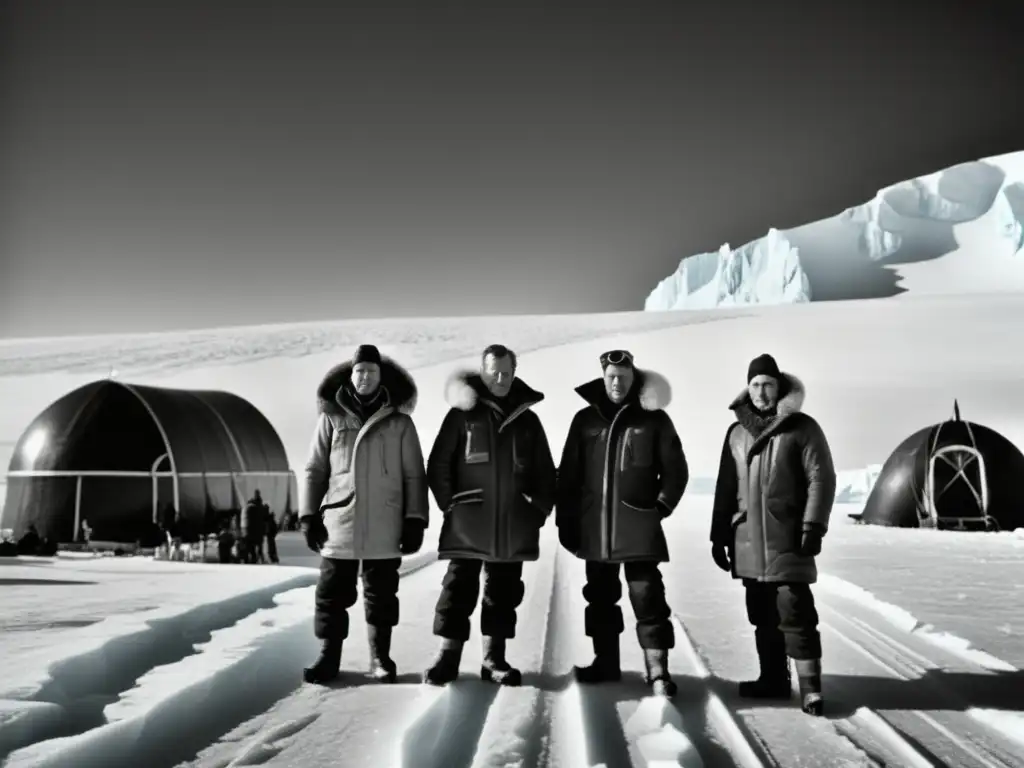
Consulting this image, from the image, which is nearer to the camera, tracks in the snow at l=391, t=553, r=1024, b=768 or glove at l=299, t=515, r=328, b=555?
tracks in the snow at l=391, t=553, r=1024, b=768

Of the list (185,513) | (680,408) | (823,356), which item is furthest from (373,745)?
(823,356)

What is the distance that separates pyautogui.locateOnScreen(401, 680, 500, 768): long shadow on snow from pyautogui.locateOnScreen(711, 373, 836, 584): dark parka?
164cm

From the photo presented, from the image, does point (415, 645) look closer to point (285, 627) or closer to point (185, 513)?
point (285, 627)

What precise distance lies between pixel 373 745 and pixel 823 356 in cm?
5232

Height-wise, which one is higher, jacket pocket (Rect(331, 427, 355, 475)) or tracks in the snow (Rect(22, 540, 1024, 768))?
jacket pocket (Rect(331, 427, 355, 475))

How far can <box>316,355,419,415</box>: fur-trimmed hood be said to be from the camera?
5828 mm

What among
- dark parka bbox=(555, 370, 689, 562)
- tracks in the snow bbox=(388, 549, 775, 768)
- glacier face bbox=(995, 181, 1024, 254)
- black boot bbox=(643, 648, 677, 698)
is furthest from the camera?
glacier face bbox=(995, 181, 1024, 254)

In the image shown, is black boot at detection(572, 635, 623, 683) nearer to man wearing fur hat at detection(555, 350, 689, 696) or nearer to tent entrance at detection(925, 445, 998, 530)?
man wearing fur hat at detection(555, 350, 689, 696)

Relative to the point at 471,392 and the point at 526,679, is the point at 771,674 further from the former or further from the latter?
the point at 471,392

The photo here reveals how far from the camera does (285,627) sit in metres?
7.36

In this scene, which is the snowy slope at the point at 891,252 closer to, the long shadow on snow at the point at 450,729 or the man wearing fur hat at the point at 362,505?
the man wearing fur hat at the point at 362,505

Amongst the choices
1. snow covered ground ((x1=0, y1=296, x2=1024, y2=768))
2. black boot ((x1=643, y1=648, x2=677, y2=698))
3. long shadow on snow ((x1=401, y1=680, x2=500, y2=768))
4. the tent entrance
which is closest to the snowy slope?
the tent entrance

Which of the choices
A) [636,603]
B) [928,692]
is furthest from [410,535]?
[928,692]

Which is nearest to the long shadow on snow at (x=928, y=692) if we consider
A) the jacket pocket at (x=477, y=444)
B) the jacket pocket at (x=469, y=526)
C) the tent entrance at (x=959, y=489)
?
the jacket pocket at (x=469, y=526)
